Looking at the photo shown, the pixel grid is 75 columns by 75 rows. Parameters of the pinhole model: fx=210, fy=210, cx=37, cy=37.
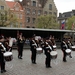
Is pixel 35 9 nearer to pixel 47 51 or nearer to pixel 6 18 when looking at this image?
pixel 6 18

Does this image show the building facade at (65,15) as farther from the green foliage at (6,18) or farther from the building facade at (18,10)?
the green foliage at (6,18)

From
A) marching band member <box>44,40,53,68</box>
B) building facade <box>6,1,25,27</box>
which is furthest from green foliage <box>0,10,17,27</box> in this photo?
marching band member <box>44,40,53,68</box>

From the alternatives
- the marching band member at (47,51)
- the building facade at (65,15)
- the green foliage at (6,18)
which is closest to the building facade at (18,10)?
the green foliage at (6,18)

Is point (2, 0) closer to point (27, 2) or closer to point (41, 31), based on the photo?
point (27, 2)

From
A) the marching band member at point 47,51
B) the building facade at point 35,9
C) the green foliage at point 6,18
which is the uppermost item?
the building facade at point 35,9

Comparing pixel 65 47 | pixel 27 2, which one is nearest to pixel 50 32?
pixel 65 47

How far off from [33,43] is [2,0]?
42274 mm

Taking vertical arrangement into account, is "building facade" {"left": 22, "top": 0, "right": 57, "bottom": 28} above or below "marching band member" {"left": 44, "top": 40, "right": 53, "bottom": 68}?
above

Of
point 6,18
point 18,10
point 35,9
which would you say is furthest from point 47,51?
point 35,9

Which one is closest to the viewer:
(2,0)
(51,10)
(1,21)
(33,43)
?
(33,43)

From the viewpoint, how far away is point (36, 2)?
61.2 metres

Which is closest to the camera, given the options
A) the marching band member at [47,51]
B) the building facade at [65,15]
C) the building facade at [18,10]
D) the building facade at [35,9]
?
the marching band member at [47,51]

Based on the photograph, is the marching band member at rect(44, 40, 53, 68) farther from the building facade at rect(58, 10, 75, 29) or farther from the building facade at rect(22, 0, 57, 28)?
the building facade at rect(58, 10, 75, 29)

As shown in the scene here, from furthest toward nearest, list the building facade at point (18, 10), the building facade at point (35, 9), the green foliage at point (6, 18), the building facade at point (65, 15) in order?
1. the building facade at point (65, 15)
2. the building facade at point (35, 9)
3. the building facade at point (18, 10)
4. the green foliage at point (6, 18)
